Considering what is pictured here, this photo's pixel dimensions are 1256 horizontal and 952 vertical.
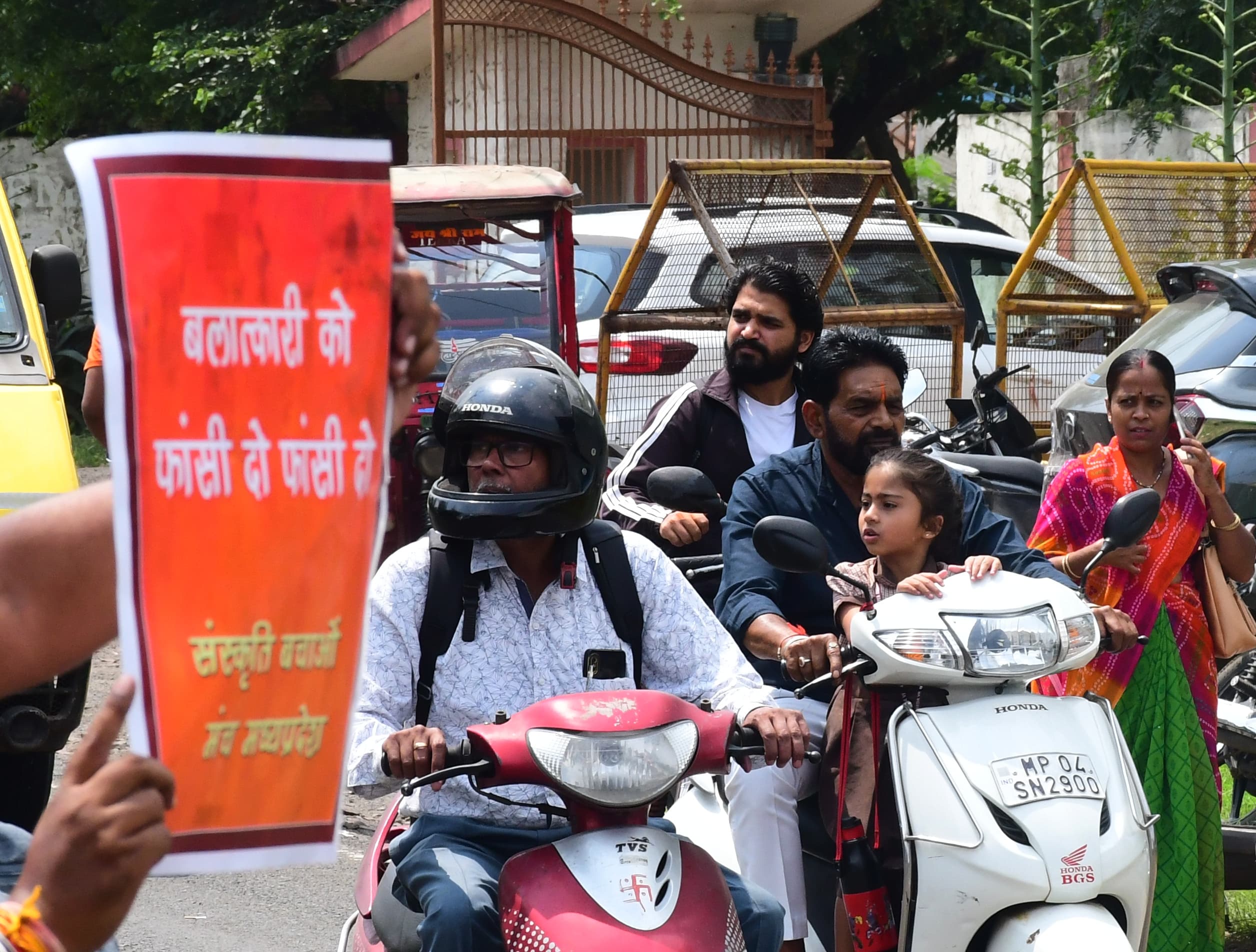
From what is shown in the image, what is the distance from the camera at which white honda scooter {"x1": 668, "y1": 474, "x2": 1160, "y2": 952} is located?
3.10 m

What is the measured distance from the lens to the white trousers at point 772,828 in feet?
12.0

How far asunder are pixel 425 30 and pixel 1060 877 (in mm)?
12416

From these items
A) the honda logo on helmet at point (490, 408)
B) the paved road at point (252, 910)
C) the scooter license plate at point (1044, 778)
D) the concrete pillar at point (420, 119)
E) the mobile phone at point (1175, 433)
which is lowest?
the paved road at point (252, 910)

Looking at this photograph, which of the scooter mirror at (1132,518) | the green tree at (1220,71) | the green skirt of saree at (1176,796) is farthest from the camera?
the green tree at (1220,71)

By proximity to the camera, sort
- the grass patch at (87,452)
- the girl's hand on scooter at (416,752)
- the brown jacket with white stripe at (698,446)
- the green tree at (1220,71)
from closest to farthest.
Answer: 1. the girl's hand on scooter at (416,752)
2. the brown jacket with white stripe at (698,446)
3. the green tree at (1220,71)
4. the grass patch at (87,452)

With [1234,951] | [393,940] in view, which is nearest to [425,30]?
[1234,951]

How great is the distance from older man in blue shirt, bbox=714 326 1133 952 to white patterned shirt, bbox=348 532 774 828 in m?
0.24

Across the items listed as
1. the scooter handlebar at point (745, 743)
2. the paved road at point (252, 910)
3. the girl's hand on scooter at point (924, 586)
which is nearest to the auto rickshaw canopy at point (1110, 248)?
the paved road at point (252, 910)

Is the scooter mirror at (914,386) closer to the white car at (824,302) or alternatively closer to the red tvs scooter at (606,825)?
the white car at (824,302)

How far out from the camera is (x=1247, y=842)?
14.2ft

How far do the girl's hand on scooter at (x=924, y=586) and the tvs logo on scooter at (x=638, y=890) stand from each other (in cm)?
86

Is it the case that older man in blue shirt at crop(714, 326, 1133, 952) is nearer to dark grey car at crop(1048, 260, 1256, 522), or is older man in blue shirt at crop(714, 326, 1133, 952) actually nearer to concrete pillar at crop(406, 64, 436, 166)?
dark grey car at crop(1048, 260, 1256, 522)

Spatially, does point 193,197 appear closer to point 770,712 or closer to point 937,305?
point 770,712

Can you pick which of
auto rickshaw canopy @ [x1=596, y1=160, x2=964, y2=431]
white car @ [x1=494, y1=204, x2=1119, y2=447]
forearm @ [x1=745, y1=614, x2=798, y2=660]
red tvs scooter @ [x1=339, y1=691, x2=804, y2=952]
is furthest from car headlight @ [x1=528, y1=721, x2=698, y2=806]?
auto rickshaw canopy @ [x1=596, y1=160, x2=964, y2=431]
